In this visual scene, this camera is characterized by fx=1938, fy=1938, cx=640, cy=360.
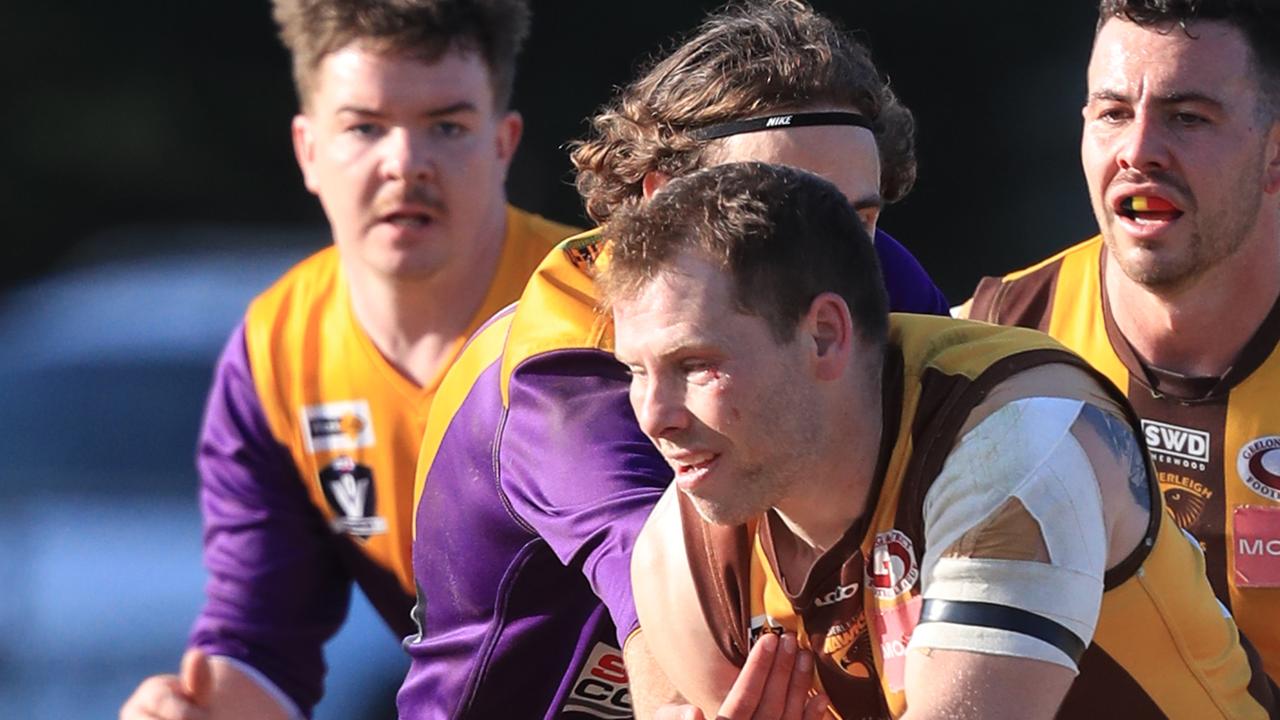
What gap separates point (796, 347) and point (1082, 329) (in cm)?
178

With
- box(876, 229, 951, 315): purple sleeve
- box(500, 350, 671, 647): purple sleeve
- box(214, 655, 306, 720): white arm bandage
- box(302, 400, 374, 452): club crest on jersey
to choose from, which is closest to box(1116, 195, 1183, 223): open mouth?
box(876, 229, 951, 315): purple sleeve

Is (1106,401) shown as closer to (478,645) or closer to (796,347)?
(796,347)

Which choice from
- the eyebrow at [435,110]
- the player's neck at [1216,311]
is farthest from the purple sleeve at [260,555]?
the player's neck at [1216,311]

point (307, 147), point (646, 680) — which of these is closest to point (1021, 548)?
point (646, 680)

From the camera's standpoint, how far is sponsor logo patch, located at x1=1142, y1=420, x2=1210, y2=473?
3777mm

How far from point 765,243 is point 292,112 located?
5143mm

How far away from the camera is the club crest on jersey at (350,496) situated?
5.07 meters

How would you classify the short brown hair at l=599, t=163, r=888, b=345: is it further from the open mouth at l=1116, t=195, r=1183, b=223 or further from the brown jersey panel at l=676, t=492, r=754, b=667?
the open mouth at l=1116, t=195, r=1183, b=223

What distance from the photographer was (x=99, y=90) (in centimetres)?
746

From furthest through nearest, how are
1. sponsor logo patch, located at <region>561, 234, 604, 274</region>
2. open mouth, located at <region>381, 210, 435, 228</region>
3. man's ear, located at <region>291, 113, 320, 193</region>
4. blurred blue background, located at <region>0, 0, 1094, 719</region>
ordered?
blurred blue background, located at <region>0, 0, 1094, 719</region>
man's ear, located at <region>291, 113, 320, 193</region>
open mouth, located at <region>381, 210, 435, 228</region>
sponsor logo patch, located at <region>561, 234, 604, 274</region>

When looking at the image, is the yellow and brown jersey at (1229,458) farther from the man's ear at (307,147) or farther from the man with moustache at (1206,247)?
the man's ear at (307,147)

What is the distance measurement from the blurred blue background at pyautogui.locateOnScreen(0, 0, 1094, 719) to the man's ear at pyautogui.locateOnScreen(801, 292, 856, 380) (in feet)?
11.5

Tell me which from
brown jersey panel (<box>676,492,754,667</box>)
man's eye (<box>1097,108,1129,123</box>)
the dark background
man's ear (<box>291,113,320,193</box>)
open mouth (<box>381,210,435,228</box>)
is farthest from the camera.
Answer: the dark background

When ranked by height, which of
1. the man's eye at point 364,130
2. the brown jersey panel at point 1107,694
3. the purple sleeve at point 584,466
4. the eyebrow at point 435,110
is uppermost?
the eyebrow at point 435,110
